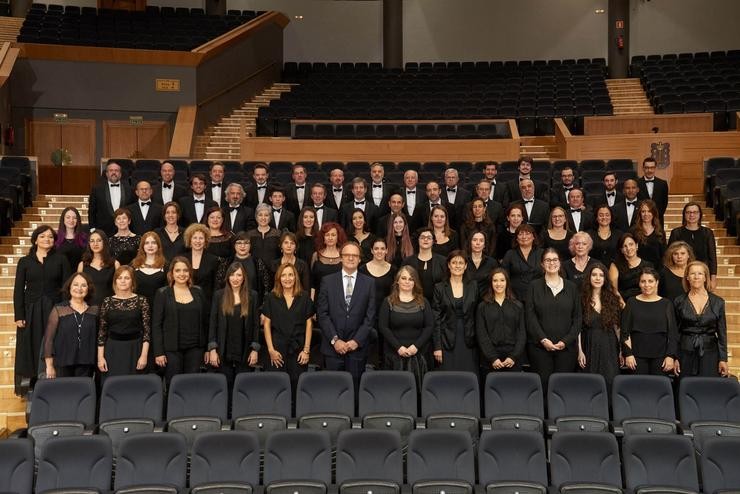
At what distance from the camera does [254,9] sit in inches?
758

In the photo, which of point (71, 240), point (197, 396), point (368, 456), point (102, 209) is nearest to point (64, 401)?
point (197, 396)

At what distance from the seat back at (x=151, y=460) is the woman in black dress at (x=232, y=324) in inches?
48.6

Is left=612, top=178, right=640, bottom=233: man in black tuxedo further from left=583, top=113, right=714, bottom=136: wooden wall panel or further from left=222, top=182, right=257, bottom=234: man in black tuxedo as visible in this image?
left=583, top=113, right=714, bottom=136: wooden wall panel

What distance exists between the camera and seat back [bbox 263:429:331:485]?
15.7 feet

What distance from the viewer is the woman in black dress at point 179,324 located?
5.89m

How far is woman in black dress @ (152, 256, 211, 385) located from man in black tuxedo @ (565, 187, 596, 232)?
10.1ft

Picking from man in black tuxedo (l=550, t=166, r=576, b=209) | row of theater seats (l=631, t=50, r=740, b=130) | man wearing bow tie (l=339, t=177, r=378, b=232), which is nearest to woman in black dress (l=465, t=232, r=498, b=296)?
man wearing bow tie (l=339, t=177, r=378, b=232)

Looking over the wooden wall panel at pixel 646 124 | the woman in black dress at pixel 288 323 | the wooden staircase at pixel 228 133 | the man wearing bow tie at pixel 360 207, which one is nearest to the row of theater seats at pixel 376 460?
the woman in black dress at pixel 288 323

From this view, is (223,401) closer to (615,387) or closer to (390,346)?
(390,346)

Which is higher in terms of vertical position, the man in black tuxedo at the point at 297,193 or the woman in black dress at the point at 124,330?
the man in black tuxedo at the point at 297,193

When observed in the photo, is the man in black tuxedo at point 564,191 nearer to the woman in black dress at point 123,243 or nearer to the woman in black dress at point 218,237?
the woman in black dress at point 218,237

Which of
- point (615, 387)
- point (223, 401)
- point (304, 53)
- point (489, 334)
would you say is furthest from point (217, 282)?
point (304, 53)

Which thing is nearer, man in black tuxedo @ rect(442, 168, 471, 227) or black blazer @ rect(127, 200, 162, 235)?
black blazer @ rect(127, 200, 162, 235)

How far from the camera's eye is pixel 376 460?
4.81 m
